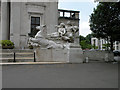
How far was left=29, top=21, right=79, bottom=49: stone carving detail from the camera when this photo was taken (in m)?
11.8

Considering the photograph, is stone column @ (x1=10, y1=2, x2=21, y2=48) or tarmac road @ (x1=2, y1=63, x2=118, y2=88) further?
stone column @ (x1=10, y1=2, x2=21, y2=48)

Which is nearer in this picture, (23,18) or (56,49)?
(56,49)

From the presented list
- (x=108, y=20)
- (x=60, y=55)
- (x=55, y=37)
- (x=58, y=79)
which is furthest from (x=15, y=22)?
(x=58, y=79)

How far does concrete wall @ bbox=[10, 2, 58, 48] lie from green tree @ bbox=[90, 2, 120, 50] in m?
7.30

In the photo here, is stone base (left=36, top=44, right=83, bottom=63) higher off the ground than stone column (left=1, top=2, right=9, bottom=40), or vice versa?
stone column (left=1, top=2, right=9, bottom=40)

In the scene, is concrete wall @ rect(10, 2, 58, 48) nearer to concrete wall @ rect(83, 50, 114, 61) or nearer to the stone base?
the stone base

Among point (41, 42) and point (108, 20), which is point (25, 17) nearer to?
point (41, 42)

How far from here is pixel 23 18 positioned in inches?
777

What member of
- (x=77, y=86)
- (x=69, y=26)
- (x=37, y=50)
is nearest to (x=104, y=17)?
(x=69, y=26)

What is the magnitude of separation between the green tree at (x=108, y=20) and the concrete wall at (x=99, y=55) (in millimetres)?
3202

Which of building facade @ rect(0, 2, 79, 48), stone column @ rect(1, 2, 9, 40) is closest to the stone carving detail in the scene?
building facade @ rect(0, 2, 79, 48)

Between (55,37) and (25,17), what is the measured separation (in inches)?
367

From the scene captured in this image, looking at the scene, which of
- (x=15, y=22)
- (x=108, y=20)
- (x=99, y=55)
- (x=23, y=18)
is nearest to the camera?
(x=99, y=55)

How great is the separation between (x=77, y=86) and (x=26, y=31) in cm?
1697
